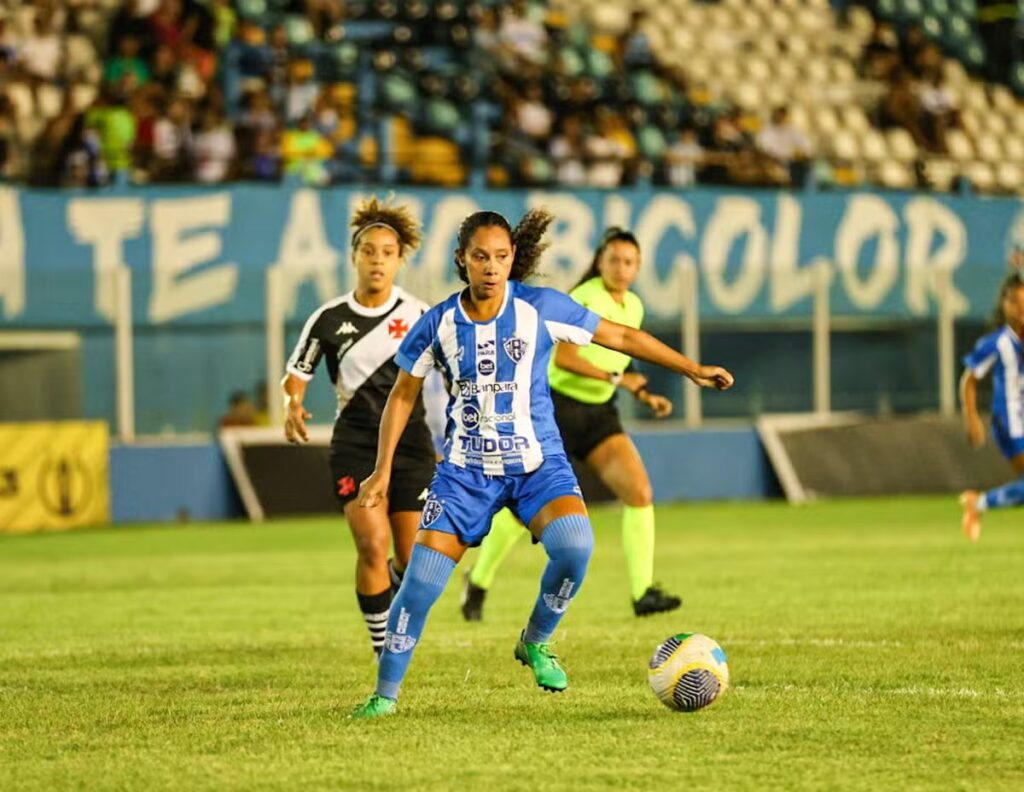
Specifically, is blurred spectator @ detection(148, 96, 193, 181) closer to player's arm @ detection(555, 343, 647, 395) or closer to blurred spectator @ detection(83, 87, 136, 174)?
blurred spectator @ detection(83, 87, 136, 174)

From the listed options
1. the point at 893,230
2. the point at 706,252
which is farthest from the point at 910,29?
the point at 706,252

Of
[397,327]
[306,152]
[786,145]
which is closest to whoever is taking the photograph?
[397,327]

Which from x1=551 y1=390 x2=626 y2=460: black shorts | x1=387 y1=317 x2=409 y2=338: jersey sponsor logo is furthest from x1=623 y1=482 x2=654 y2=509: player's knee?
x1=387 y1=317 x2=409 y2=338: jersey sponsor logo

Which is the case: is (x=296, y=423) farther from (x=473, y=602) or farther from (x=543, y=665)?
(x=473, y=602)

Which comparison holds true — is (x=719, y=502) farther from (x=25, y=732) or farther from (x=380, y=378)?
(x=25, y=732)

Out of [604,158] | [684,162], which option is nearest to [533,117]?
[604,158]

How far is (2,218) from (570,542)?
15.7 m

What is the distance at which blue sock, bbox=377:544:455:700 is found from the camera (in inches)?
303

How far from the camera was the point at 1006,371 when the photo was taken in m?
15.8

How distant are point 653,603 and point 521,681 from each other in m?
2.94

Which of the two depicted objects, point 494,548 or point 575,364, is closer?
point 575,364

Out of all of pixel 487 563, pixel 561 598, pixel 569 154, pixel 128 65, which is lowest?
pixel 487 563

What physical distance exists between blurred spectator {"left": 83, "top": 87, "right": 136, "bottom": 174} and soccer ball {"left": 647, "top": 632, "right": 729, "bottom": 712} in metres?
16.4

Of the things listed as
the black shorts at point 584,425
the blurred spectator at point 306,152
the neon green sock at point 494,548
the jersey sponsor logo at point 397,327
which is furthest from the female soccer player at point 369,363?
the blurred spectator at point 306,152
